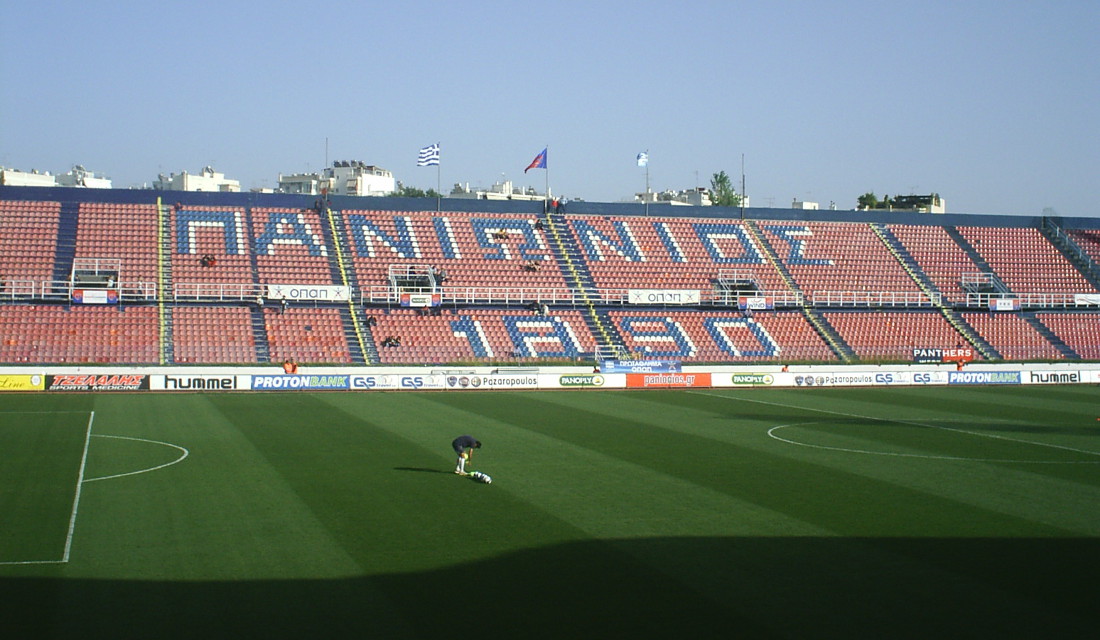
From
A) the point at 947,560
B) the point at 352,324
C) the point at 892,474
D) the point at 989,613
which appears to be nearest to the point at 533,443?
the point at 892,474

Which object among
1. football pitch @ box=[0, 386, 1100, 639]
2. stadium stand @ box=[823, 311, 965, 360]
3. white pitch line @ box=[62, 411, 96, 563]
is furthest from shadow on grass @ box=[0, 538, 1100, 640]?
stadium stand @ box=[823, 311, 965, 360]

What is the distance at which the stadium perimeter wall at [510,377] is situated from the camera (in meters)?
44.5

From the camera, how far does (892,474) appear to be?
25969mm

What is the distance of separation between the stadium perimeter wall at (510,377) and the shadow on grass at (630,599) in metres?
29.7

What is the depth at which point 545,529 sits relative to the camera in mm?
19828

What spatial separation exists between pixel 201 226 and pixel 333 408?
27385mm

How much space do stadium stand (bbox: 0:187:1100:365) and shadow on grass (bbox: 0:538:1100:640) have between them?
38.4 meters

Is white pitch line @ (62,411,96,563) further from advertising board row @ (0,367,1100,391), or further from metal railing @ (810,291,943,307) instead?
metal railing @ (810,291,943,307)

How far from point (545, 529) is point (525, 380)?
97.8ft

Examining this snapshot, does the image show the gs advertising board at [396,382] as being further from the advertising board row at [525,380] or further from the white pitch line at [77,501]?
the white pitch line at [77,501]

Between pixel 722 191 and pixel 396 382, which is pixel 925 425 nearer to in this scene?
pixel 396 382

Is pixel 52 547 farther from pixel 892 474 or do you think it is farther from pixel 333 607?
pixel 892 474

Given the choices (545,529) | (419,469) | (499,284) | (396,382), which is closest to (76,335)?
(396,382)

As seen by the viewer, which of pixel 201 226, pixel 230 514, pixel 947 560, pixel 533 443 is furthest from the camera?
pixel 201 226
